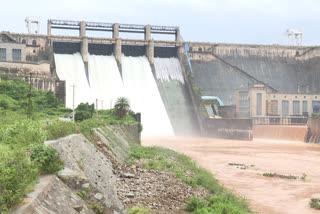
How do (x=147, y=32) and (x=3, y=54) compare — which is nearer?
(x=3, y=54)

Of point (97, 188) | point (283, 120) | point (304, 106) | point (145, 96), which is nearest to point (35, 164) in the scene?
point (97, 188)

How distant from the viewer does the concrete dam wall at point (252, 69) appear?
88.1m

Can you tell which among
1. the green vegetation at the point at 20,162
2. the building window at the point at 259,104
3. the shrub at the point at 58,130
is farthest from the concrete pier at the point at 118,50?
the green vegetation at the point at 20,162

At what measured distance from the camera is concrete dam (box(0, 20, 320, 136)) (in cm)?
7556

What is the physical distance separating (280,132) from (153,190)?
197 feet

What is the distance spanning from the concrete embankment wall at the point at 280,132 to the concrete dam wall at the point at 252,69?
12375 millimetres

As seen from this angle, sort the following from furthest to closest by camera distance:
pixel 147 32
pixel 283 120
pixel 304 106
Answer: pixel 147 32 → pixel 304 106 → pixel 283 120

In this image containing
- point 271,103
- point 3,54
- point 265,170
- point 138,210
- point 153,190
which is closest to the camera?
point 138,210

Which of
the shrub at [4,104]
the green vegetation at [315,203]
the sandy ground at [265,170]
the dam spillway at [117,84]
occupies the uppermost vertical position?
the dam spillway at [117,84]

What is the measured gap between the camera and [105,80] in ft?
254

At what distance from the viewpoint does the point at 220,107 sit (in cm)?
8000

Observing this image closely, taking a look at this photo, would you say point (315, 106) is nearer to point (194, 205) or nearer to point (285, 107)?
point (285, 107)

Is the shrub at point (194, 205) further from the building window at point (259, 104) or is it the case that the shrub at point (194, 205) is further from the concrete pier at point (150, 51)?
the concrete pier at point (150, 51)

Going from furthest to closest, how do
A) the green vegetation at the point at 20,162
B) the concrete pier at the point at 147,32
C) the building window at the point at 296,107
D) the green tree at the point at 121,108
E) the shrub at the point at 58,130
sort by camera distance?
the concrete pier at the point at 147,32 → the building window at the point at 296,107 → the green tree at the point at 121,108 → the shrub at the point at 58,130 → the green vegetation at the point at 20,162
